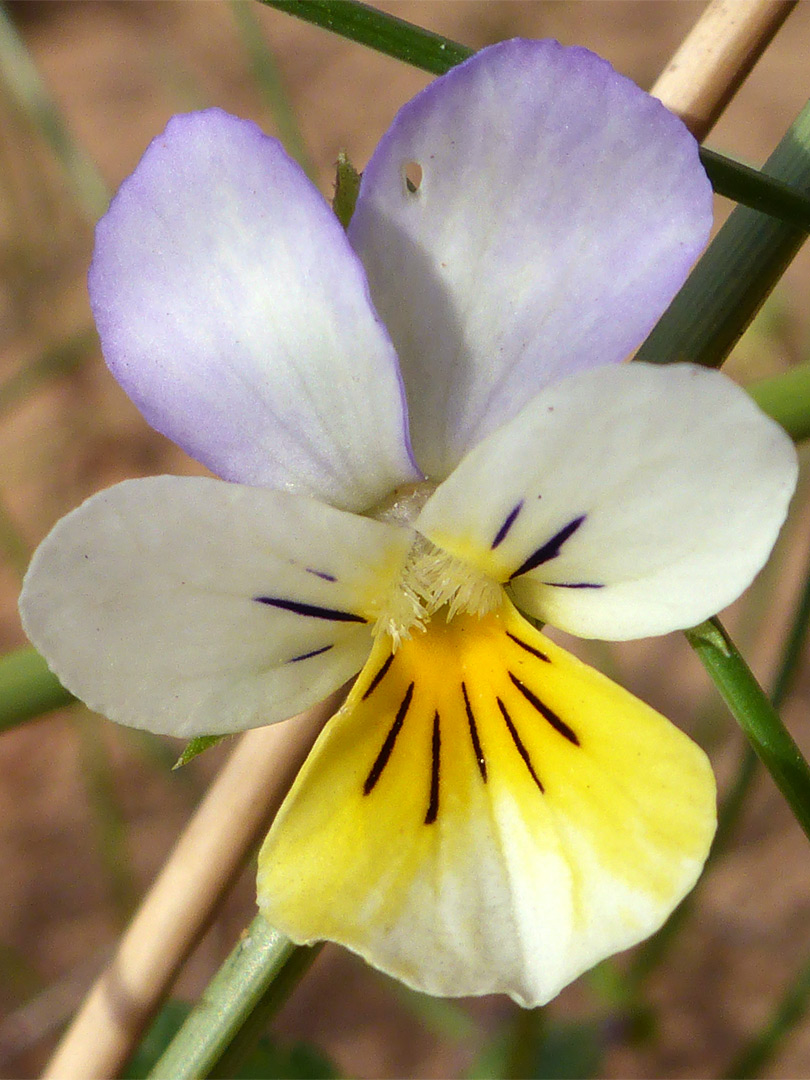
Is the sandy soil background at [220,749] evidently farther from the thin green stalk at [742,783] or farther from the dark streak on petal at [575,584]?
the dark streak on petal at [575,584]

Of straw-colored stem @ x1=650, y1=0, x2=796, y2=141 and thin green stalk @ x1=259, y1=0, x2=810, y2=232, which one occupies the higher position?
straw-colored stem @ x1=650, y1=0, x2=796, y2=141

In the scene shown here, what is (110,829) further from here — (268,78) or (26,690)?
(26,690)

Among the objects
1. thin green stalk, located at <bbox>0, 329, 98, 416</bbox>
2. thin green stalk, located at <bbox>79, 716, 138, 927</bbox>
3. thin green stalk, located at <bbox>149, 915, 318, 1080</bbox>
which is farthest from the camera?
thin green stalk, located at <bbox>0, 329, 98, 416</bbox>

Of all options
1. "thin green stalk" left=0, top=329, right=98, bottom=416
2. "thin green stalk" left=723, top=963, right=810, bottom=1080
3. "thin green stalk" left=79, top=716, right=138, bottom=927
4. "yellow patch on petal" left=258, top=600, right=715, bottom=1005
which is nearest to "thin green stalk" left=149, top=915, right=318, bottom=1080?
"yellow patch on petal" left=258, top=600, right=715, bottom=1005

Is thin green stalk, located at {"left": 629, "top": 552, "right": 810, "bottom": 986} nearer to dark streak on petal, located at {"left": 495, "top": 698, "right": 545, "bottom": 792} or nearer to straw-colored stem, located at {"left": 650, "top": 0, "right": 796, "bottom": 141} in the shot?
dark streak on petal, located at {"left": 495, "top": 698, "right": 545, "bottom": 792}

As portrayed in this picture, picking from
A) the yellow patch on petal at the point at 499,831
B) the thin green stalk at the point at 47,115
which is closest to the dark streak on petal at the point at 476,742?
the yellow patch on petal at the point at 499,831
